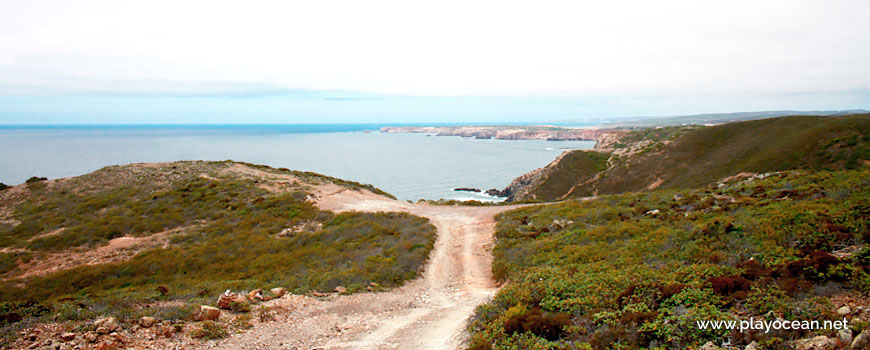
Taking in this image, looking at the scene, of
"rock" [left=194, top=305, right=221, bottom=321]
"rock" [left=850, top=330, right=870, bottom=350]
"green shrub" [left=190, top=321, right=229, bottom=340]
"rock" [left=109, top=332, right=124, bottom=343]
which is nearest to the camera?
"rock" [left=850, top=330, right=870, bottom=350]

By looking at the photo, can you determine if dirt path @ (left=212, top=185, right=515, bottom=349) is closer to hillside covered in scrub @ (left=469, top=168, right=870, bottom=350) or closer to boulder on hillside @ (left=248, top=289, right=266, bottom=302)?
boulder on hillside @ (left=248, top=289, right=266, bottom=302)

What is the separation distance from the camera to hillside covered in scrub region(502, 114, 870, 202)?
1511 inches

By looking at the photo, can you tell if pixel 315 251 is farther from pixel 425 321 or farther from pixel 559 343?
pixel 559 343

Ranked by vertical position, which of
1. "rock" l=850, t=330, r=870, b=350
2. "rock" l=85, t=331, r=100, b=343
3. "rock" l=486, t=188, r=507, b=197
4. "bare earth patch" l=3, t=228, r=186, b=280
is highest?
"rock" l=850, t=330, r=870, b=350

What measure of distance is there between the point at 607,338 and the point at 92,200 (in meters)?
41.2

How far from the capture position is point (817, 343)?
5465mm

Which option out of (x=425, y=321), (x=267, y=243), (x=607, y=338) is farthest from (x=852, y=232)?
(x=267, y=243)

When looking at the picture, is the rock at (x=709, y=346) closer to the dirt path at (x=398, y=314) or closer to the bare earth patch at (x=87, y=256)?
the dirt path at (x=398, y=314)

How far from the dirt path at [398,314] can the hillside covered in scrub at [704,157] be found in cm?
3534

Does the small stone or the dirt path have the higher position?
the small stone

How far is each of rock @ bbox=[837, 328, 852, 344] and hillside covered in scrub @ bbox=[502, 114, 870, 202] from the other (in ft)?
133

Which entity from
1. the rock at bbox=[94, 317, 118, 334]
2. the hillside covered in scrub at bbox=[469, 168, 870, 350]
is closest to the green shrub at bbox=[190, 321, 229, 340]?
the rock at bbox=[94, 317, 118, 334]

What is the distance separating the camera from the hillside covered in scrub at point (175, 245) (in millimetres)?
13242

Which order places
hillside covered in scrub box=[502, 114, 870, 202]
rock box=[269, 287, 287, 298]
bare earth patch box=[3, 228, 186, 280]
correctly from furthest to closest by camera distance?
hillside covered in scrub box=[502, 114, 870, 202], bare earth patch box=[3, 228, 186, 280], rock box=[269, 287, 287, 298]
